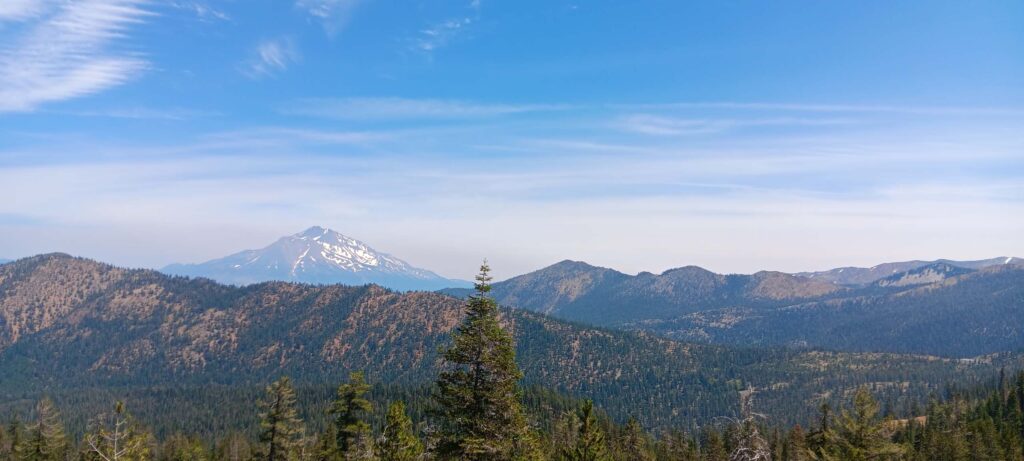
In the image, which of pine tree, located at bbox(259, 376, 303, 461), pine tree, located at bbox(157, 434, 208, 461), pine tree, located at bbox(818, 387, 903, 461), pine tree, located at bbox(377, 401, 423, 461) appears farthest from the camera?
pine tree, located at bbox(157, 434, 208, 461)

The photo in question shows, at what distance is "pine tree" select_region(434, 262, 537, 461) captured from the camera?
25766mm

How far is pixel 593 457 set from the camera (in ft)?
109

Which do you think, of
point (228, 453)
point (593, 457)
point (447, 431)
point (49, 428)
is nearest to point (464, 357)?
point (447, 431)

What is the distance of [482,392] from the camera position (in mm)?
25672

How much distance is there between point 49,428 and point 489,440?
64.8 meters

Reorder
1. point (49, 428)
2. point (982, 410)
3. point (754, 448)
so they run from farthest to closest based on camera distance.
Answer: point (982, 410)
point (49, 428)
point (754, 448)

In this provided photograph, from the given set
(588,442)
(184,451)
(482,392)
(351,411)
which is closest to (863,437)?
(588,442)

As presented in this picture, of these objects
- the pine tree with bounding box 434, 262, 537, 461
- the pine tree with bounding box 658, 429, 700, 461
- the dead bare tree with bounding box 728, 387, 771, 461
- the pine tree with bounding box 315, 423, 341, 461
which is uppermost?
the pine tree with bounding box 434, 262, 537, 461

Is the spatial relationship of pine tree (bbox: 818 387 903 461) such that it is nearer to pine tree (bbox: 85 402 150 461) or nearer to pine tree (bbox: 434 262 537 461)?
pine tree (bbox: 434 262 537 461)

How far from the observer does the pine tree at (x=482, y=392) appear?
2577 cm

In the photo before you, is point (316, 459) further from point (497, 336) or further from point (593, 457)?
point (497, 336)

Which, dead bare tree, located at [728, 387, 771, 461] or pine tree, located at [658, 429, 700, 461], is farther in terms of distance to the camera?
pine tree, located at [658, 429, 700, 461]

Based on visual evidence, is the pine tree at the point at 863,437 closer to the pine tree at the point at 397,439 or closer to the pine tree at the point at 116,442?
the pine tree at the point at 397,439

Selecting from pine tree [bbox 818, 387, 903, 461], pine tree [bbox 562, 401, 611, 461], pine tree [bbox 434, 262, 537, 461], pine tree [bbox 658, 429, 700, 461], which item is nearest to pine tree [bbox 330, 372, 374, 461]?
pine tree [bbox 562, 401, 611, 461]
